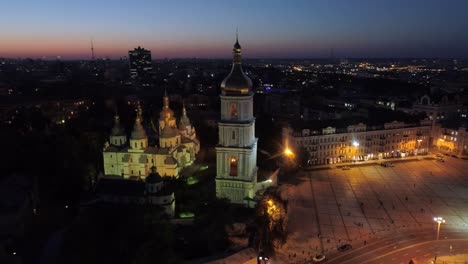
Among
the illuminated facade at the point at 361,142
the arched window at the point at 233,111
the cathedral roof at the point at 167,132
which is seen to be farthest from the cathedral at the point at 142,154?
the illuminated facade at the point at 361,142

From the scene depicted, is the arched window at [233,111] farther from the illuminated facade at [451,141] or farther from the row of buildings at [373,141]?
the illuminated facade at [451,141]

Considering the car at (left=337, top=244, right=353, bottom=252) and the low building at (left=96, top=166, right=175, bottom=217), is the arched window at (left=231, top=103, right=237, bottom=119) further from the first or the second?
the car at (left=337, top=244, right=353, bottom=252)

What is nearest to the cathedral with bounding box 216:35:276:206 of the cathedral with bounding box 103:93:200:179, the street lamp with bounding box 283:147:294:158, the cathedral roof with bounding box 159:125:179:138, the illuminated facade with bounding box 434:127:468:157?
the cathedral with bounding box 103:93:200:179

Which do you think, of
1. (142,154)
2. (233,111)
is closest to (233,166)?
(233,111)

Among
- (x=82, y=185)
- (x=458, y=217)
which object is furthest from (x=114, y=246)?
(x=458, y=217)

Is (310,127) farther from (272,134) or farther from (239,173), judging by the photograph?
(239,173)

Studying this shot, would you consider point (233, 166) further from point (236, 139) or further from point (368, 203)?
point (368, 203)
